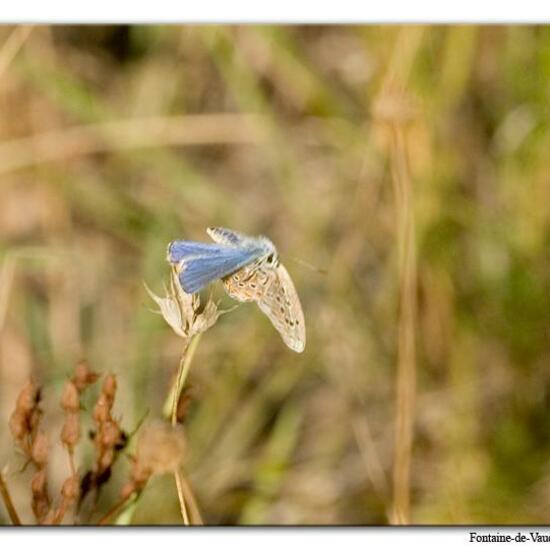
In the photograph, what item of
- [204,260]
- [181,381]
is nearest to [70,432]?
[181,381]

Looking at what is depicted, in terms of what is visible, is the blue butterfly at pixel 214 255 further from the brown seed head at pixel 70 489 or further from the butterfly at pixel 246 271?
the brown seed head at pixel 70 489

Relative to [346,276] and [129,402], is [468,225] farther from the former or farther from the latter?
[129,402]

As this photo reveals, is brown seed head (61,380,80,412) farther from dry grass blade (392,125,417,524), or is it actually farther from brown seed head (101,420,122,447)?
dry grass blade (392,125,417,524)

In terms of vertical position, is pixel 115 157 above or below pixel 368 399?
above

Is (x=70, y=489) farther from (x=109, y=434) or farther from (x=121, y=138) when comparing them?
(x=121, y=138)

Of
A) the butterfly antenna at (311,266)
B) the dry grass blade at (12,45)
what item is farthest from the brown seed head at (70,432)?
the dry grass blade at (12,45)

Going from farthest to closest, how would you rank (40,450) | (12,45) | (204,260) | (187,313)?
(12,45), (204,260), (187,313), (40,450)
